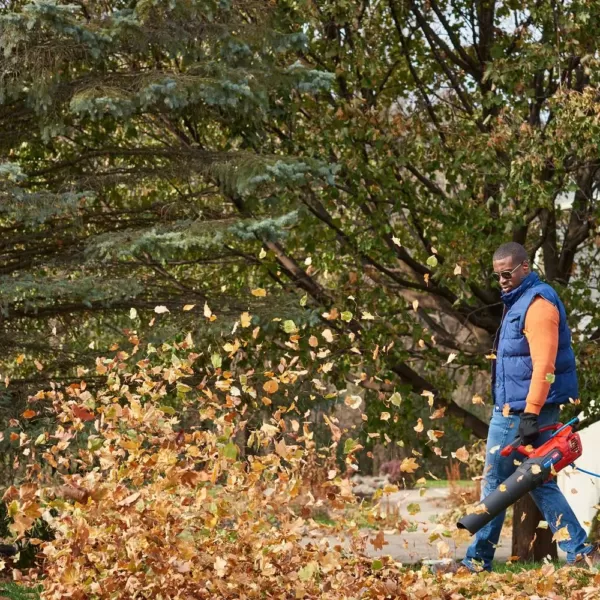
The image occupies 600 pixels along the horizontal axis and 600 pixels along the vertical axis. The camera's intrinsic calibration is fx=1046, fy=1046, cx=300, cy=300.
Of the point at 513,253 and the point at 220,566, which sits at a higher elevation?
the point at 513,253

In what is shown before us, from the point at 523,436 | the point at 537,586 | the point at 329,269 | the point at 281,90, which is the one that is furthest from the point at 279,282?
the point at 537,586

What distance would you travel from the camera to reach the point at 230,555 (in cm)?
475

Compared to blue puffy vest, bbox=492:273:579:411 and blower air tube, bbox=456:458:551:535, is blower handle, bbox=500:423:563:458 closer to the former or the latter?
blower air tube, bbox=456:458:551:535

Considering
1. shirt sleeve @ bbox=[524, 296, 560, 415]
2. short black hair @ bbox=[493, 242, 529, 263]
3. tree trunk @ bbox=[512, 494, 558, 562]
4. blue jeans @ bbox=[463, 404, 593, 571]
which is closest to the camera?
shirt sleeve @ bbox=[524, 296, 560, 415]

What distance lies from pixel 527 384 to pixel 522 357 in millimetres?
152

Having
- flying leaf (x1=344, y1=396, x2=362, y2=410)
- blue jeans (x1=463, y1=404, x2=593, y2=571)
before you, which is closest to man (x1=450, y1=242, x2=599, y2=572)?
blue jeans (x1=463, y1=404, x2=593, y2=571)

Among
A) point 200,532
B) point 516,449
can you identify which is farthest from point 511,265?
point 200,532

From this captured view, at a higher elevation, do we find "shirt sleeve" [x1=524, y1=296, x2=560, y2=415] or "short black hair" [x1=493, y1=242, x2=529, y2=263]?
"short black hair" [x1=493, y1=242, x2=529, y2=263]

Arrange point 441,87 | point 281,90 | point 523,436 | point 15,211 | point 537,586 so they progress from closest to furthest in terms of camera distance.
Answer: point 537,586 → point 523,436 → point 15,211 → point 281,90 → point 441,87

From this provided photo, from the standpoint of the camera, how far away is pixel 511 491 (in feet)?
Result: 18.4

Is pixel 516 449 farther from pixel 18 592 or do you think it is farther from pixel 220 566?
pixel 18 592

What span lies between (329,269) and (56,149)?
2.53 meters

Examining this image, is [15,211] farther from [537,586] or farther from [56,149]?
[537,586]

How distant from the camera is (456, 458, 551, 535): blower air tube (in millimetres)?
5602
